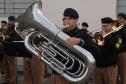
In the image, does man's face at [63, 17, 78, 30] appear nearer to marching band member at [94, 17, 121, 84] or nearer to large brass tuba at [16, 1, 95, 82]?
large brass tuba at [16, 1, 95, 82]

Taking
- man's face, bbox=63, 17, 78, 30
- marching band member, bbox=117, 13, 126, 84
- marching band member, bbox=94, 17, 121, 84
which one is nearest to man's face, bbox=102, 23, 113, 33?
marching band member, bbox=94, 17, 121, 84

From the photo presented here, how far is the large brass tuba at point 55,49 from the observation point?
4.82 m

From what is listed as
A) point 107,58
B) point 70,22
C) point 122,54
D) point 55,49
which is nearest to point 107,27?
point 107,58

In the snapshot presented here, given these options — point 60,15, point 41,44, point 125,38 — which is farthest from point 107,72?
point 60,15

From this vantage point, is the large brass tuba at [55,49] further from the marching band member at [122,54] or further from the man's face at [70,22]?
the marching band member at [122,54]

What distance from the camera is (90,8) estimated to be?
10.5 m

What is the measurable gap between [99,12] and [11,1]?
3253 mm

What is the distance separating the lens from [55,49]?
5066 mm

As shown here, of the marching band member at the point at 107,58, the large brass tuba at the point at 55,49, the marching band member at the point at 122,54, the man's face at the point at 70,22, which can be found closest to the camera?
the large brass tuba at the point at 55,49

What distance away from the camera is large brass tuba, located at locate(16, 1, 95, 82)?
4.82 metres

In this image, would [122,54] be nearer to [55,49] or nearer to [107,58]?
[107,58]

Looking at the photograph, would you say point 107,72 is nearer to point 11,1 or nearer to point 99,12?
point 99,12

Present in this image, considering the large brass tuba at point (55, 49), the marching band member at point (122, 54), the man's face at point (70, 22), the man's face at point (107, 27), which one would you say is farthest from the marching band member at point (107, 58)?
the large brass tuba at point (55, 49)

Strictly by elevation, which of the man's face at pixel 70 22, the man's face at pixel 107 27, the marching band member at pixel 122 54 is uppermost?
the man's face at pixel 70 22
